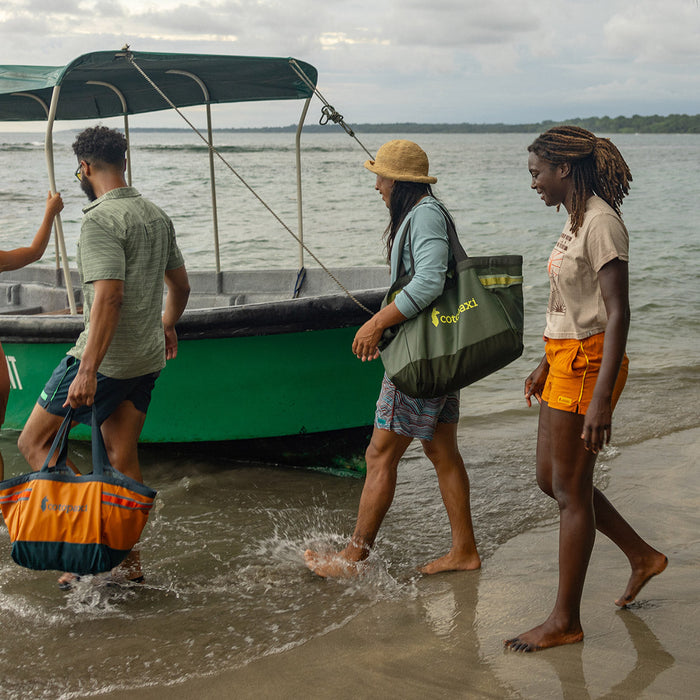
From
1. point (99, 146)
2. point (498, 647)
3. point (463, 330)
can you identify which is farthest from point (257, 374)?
point (498, 647)

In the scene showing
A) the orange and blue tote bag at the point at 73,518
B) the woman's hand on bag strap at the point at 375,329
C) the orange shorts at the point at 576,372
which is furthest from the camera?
the woman's hand on bag strap at the point at 375,329

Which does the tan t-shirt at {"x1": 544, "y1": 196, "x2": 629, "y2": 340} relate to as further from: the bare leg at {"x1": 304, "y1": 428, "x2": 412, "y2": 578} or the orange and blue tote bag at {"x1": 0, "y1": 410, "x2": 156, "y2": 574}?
the orange and blue tote bag at {"x1": 0, "y1": 410, "x2": 156, "y2": 574}

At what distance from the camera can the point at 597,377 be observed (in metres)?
2.47

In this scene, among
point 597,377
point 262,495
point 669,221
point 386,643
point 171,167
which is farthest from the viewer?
point 171,167

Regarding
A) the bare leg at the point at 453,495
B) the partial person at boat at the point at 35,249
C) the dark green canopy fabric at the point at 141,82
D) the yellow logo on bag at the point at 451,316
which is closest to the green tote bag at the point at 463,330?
the yellow logo on bag at the point at 451,316

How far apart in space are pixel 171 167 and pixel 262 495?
151ft

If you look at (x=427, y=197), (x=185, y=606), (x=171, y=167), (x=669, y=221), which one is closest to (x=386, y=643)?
(x=185, y=606)

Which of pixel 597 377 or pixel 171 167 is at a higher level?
pixel 171 167

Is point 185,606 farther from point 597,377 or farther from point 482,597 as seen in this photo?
point 597,377

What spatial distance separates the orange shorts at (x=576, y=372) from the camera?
8.25 ft

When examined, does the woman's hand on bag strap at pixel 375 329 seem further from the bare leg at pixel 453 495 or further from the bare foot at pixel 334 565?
the bare foot at pixel 334 565

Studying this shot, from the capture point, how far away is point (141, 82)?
5.42m

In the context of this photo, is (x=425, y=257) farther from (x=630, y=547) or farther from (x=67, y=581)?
(x=67, y=581)

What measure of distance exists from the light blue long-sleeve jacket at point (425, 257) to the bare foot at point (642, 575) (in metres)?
1.24
